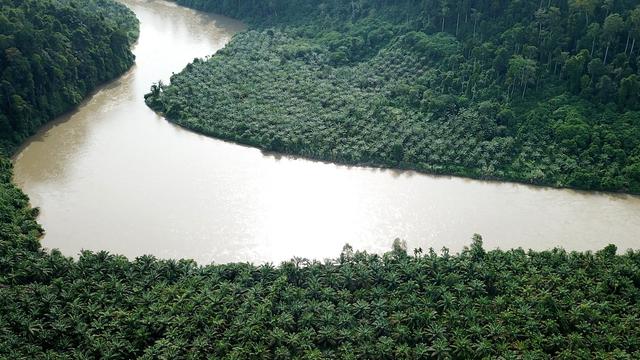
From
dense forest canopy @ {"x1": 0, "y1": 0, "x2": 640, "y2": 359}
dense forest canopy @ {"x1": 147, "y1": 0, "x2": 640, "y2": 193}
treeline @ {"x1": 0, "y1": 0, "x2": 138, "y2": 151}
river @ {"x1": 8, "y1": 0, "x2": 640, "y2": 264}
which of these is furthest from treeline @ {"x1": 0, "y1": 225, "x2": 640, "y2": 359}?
treeline @ {"x1": 0, "y1": 0, "x2": 138, "y2": 151}

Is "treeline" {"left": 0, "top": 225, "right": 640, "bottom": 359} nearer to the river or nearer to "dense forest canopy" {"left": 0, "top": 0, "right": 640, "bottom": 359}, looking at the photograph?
"dense forest canopy" {"left": 0, "top": 0, "right": 640, "bottom": 359}

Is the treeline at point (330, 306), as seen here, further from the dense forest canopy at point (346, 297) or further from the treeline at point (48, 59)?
the treeline at point (48, 59)

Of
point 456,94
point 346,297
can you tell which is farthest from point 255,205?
point 456,94

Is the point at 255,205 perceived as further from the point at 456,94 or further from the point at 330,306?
the point at 456,94

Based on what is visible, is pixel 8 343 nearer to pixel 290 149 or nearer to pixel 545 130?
pixel 290 149

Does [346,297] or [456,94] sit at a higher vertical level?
[456,94]

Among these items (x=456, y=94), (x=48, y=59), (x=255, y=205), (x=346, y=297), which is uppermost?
(x=48, y=59)

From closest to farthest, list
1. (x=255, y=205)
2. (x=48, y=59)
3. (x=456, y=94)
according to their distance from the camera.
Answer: (x=255, y=205)
(x=456, y=94)
(x=48, y=59)
